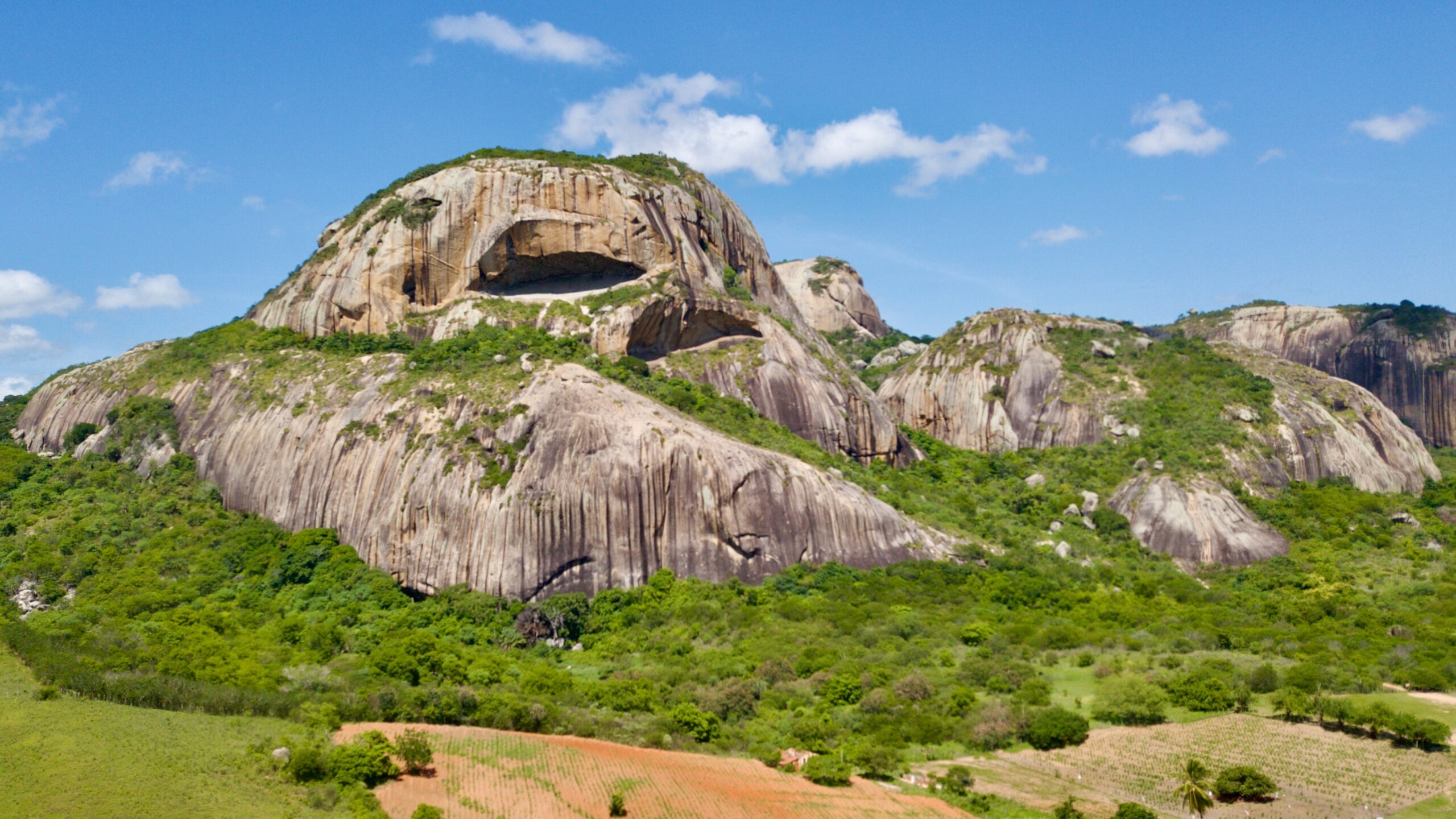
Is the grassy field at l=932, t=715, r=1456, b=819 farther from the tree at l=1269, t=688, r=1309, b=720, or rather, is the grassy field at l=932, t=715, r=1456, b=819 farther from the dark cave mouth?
the dark cave mouth

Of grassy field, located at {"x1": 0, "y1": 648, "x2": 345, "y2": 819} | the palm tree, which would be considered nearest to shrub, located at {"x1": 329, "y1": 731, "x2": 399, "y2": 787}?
grassy field, located at {"x1": 0, "y1": 648, "x2": 345, "y2": 819}

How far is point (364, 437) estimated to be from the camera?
6888 centimetres

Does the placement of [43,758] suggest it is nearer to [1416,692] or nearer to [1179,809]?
[1179,809]

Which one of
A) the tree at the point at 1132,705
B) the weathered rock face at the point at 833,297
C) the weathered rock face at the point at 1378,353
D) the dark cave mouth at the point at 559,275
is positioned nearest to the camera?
the tree at the point at 1132,705

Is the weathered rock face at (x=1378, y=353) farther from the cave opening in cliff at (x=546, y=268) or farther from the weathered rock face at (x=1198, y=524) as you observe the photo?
the cave opening in cliff at (x=546, y=268)

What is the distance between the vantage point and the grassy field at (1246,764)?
130ft

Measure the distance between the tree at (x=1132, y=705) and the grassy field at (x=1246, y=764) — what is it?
0.78m

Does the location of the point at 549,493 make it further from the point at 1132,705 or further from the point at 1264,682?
the point at 1264,682

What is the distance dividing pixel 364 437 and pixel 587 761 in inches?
1261

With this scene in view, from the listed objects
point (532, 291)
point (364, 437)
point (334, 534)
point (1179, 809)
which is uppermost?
point (532, 291)

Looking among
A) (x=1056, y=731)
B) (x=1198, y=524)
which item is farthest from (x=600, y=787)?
(x=1198, y=524)

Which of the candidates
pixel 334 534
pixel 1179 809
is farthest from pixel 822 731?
pixel 334 534

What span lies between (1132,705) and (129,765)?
38.3 m

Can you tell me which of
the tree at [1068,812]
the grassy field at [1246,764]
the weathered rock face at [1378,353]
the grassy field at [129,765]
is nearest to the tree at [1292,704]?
the grassy field at [1246,764]
